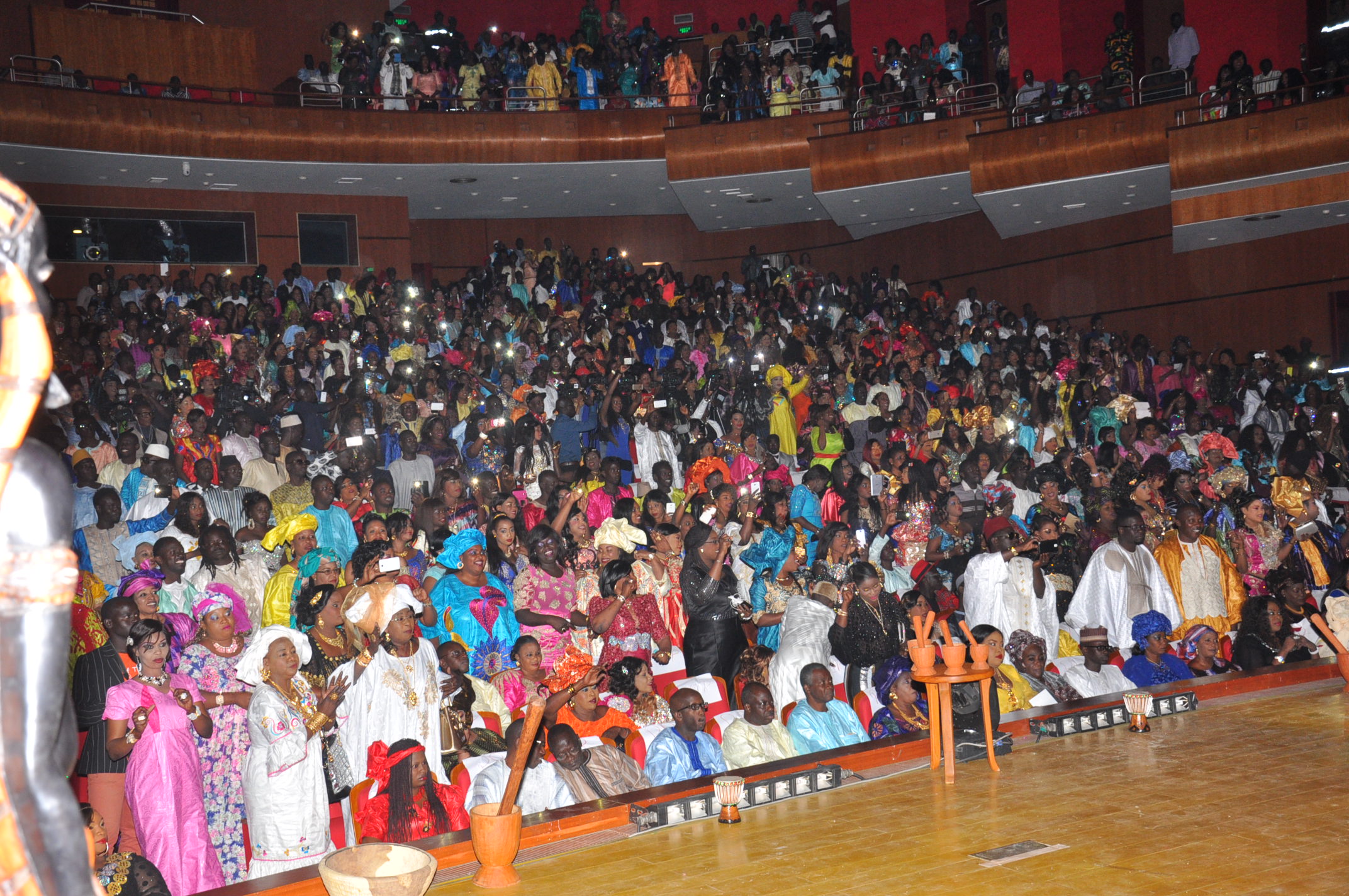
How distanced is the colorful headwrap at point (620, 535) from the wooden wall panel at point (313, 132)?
8521mm

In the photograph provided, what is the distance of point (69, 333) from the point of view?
33.1 ft

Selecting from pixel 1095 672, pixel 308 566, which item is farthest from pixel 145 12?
pixel 1095 672

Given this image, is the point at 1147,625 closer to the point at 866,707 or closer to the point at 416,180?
the point at 866,707

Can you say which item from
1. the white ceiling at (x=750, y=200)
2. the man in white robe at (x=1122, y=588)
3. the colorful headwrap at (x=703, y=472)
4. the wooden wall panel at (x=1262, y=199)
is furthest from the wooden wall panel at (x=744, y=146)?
the man in white robe at (x=1122, y=588)

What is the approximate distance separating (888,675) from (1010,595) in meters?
1.55

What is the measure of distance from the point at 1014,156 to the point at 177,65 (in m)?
9.43

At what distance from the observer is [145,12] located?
1446 cm

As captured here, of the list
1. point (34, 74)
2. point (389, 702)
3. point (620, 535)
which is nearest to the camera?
point (389, 702)

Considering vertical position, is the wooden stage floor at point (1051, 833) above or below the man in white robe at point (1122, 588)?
below

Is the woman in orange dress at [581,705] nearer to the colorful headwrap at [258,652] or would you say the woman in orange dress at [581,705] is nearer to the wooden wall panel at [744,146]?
the colorful headwrap at [258,652]

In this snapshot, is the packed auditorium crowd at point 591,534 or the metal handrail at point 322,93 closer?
the packed auditorium crowd at point 591,534

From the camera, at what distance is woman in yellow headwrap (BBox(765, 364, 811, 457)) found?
1045 cm

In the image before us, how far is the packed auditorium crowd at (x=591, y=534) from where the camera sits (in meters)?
4.83

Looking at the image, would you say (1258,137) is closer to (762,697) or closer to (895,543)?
(895,543)
